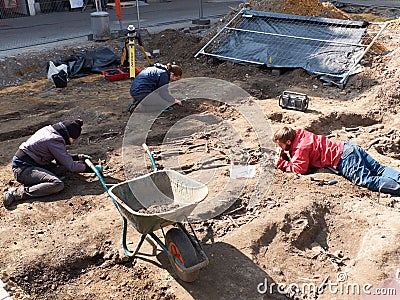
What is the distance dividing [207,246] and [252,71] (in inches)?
256

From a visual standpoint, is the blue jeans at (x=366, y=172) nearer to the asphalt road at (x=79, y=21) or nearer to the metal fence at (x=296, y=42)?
the metal fence at (x=296, y=42)

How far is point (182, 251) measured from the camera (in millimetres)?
3949

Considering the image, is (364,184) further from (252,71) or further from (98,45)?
(98,45)

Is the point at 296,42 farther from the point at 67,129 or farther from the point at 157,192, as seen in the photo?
the point at 157,192

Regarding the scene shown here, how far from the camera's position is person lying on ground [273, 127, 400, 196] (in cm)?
548

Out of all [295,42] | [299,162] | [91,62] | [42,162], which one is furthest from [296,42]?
[42,162]

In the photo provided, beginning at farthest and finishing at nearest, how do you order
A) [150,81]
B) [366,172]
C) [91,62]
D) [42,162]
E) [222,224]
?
[91,62], [150,81], [42,162], [366,172], [222,224]

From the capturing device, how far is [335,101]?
8.46m

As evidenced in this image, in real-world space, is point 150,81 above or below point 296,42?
below

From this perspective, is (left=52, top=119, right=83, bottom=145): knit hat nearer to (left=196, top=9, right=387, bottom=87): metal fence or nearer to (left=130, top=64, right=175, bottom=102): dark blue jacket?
(left=130, top=64, right=175, bottom=102): dark blue jacket

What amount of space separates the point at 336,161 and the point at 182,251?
2.73m

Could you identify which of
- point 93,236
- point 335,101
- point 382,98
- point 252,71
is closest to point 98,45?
point 252,71

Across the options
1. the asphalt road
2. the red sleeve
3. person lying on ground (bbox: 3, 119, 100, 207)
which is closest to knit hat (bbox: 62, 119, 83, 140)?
person lying on ground (bbox: 3, 119, 100, 207)

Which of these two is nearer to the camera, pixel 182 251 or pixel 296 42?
pixel 182 251
